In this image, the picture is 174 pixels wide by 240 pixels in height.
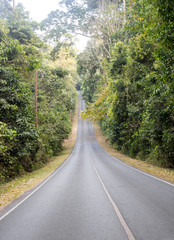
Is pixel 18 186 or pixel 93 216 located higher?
pixel 93 216

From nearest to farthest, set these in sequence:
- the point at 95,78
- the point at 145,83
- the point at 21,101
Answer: the point at 21,101, the point at 145,83, the point at 95,78

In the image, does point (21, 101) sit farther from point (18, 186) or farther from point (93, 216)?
point (93, 216)

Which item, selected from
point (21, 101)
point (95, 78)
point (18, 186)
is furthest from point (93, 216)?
point (95, 78)

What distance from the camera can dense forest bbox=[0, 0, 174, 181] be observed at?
1209 cm

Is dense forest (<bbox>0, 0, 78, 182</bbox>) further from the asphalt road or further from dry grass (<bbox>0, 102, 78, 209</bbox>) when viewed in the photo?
the asphalt road

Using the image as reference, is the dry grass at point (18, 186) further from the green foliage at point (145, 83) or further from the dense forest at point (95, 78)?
the green foliage at point (145, 83)

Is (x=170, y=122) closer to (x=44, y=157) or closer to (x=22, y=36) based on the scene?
(x=44, y=157)

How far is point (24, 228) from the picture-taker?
15.7 feet

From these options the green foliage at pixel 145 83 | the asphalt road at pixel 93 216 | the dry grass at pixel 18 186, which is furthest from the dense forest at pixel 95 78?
the asphalt road at pixel 93 216

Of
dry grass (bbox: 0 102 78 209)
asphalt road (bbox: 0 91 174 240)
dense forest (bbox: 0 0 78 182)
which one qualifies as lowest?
dry grass (bbox: 0 102 78 209)

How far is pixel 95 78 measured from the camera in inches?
1391

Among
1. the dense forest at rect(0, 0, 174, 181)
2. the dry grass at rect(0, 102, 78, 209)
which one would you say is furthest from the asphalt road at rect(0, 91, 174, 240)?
the dense forest at rect(0, 0, 174, 181)

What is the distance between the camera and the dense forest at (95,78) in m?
12.1

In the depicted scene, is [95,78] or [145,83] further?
[95,78]
